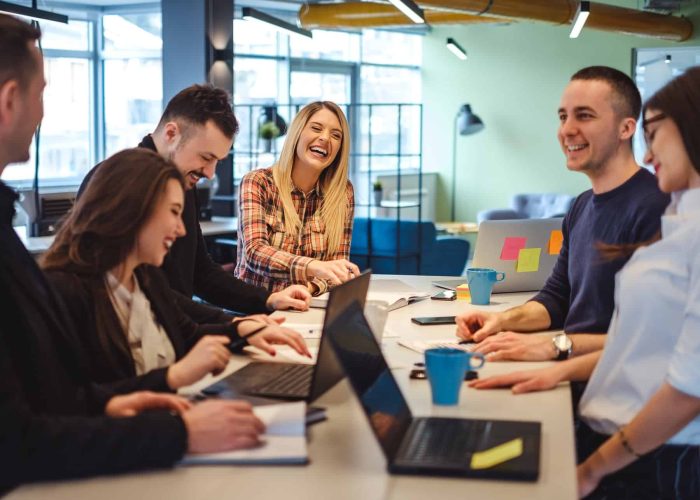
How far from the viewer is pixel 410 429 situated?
1761mm

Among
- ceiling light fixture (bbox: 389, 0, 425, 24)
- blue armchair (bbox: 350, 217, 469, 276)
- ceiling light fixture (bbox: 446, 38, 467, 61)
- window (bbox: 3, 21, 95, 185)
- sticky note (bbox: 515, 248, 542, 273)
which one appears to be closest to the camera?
sticky note (bbox: 515, 248, 542, 273)

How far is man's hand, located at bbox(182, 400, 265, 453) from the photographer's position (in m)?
1.57

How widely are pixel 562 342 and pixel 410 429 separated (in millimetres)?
744

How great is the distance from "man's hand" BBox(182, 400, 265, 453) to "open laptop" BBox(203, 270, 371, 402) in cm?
20

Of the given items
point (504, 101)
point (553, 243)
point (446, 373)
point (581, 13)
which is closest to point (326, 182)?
point (553, 243)

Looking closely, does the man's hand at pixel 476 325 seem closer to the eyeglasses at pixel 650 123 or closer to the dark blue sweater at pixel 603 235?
the dark blue sweater at pixel 603 235

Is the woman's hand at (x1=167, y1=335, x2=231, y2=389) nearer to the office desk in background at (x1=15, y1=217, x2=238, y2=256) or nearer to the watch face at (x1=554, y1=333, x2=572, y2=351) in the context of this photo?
the watch face at (x1=554, y1=333, x2=572, y2=351)

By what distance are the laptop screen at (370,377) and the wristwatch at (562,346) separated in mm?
669

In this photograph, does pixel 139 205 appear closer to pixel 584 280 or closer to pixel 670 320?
pixel 670 320

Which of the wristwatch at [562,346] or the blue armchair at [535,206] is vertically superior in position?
the wristwatch at [562,346]

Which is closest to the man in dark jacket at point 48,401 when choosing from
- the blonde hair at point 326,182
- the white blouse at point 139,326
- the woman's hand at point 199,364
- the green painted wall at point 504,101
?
the woman's hand at point 199,364

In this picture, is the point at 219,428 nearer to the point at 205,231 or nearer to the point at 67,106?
the point at 205,231

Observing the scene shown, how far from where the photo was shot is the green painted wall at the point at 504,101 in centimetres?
1170

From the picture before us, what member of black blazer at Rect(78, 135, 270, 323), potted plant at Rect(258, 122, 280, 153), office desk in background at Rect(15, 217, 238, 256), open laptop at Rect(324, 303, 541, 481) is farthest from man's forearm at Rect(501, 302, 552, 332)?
potted plant at Rect(258, 122, 280, 153)
